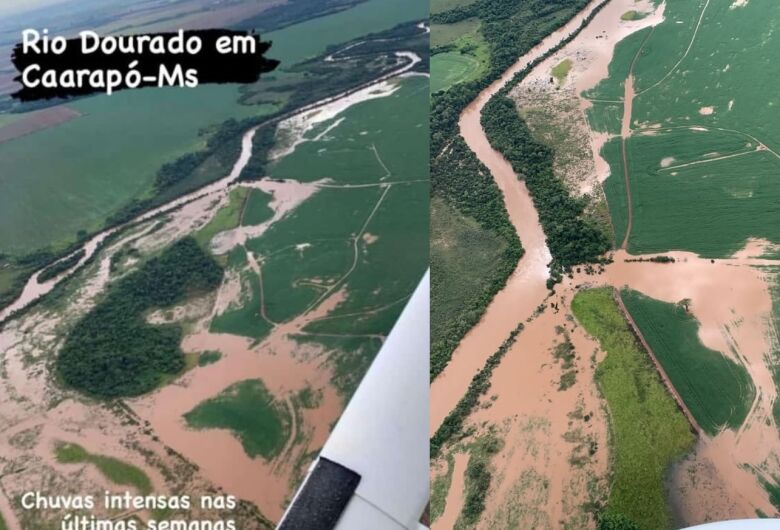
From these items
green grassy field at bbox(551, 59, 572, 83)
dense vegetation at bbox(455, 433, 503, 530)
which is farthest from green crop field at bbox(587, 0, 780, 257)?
dense vegetation at bbox(455, 433, 503, 530)

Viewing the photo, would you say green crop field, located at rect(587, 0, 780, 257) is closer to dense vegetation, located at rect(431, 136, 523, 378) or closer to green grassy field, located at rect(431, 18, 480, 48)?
dense vegetation, located at rect(431, 136, 523, 378)

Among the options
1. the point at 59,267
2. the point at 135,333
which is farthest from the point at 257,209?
the point at 59,267

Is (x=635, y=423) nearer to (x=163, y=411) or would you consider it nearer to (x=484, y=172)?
(x=484, y=172)

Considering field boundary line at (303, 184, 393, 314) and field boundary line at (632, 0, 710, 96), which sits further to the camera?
field boundary line at (632, 0, 710, 96)

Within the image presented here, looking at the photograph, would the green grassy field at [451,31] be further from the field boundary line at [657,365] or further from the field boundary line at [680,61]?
the field boundary line at [657,365]

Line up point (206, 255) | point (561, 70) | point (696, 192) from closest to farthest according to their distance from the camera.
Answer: point (696, 192)
point (206, 255)
point (561, 70)

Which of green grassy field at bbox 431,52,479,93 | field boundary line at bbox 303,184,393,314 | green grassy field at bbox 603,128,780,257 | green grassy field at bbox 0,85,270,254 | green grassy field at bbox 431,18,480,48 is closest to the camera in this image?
green grassy field at bbox 603,128,780,257
